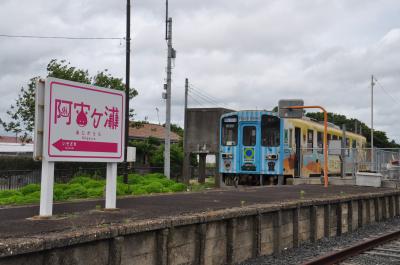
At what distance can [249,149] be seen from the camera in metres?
19.1

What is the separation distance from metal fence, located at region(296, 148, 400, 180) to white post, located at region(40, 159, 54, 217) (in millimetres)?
13349

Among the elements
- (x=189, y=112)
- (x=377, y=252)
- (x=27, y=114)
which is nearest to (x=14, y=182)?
(x=27, y=114)

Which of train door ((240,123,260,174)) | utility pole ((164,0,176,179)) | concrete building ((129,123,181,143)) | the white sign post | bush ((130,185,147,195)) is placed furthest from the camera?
concrete building ((129,123,181,143))

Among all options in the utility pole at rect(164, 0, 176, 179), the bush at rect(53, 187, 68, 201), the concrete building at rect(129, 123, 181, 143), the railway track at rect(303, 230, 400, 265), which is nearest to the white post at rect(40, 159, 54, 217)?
the railway track at rect(303, 230, 400, 265)

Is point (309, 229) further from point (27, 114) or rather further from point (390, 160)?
point (27, 114)

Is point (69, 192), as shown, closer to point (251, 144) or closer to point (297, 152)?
point (251, 144)

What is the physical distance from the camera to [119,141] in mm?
7598

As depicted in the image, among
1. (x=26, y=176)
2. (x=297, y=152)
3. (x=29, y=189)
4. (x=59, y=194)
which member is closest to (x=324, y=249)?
(x=59, y=194)

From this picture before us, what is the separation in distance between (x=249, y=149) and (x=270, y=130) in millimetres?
1092

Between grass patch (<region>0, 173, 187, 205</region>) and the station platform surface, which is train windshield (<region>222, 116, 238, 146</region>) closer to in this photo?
grass patch (<region>0, 173, 187, 205</region>)

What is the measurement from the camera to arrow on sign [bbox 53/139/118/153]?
6.61m

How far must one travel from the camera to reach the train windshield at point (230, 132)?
769 inches

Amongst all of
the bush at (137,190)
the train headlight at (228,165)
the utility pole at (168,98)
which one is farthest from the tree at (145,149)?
the bush at (137,190)

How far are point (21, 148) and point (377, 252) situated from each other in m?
32.8
